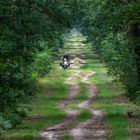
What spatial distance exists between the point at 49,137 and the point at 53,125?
4548mm

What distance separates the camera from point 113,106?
37.8 meters

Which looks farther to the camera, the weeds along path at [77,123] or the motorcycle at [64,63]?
the motorcycle at [64,63]

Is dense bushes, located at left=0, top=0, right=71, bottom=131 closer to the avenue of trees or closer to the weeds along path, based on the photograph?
the avenue of trees

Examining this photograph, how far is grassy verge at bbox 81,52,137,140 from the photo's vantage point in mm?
25484

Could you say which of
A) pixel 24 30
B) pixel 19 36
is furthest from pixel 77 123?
pixel 19 36

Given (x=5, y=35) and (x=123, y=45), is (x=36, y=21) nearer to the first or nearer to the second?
(x=5, y=35)

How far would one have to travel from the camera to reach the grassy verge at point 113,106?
2548 centimetres

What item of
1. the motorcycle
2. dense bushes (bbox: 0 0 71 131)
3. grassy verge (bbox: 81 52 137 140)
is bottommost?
the motorcycle

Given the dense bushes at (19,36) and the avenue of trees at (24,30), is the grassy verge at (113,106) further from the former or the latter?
the dense bushes at (19,36)

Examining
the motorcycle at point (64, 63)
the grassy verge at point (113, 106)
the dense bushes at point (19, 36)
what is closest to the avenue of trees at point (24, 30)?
the dense bushes at point (19, 36)

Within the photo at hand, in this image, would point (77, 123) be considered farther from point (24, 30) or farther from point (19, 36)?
point (19, 36)

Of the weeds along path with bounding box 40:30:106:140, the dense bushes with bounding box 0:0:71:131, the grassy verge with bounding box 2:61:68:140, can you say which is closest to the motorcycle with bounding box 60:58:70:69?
the grassy verge with bounding box 2:61:68:140

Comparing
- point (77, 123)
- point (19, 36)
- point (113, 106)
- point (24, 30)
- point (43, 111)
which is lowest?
point (113, 106)

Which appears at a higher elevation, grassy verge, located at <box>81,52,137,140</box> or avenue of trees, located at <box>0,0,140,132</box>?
avenue of trees, located at <box>0,0,140,132</box>
